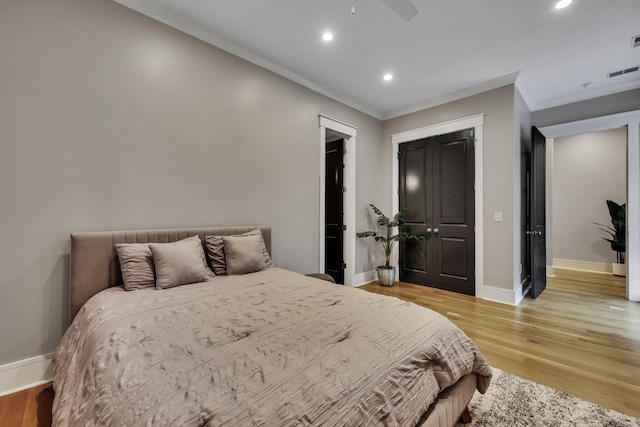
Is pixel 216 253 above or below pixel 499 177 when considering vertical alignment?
below

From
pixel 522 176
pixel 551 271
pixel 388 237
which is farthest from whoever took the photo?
pixel 551 271

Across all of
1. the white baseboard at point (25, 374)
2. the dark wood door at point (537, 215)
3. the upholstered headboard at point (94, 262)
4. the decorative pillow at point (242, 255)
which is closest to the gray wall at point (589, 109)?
the dark wood door at point (537, 215)

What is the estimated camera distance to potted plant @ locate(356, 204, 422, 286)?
4.21m

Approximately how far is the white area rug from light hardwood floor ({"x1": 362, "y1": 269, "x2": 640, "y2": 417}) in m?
0.12

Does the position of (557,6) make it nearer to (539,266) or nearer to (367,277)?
(539,266)

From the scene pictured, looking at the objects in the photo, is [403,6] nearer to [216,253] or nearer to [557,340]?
[216,253]

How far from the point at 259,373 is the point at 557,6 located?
3460mm

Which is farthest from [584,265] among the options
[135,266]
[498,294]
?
[135,266]

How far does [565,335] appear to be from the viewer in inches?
101

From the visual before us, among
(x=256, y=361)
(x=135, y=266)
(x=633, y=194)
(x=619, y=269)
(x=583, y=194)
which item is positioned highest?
(x=583, y=194)

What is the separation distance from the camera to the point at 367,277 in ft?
14.5

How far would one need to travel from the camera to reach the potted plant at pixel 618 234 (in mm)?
4511

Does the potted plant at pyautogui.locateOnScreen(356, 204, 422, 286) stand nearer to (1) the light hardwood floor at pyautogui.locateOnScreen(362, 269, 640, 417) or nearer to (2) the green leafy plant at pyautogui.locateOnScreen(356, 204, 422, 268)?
(2) the green leafy plant at pyautogui.locateOnScreen(356, 204, 422, 268)

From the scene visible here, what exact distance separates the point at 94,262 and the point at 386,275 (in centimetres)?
358
